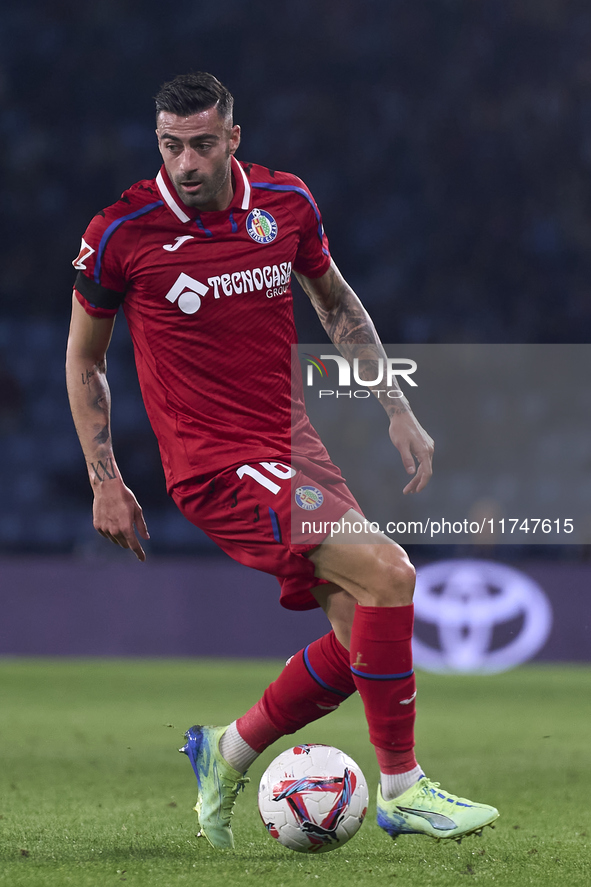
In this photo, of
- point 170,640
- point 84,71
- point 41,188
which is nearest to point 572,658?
point 170,640

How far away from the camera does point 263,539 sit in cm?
306

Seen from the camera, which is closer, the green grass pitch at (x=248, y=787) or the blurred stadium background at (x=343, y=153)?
the green grass pitch at (x=248, y=787)

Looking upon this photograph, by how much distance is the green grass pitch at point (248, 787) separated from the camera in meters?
2.84

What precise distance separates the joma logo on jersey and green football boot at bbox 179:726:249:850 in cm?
127

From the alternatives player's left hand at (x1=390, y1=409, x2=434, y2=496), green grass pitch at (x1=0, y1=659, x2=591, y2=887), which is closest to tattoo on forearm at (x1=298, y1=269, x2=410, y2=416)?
player's left hand at (x1=390, y1=409, x2=434, y2=496)

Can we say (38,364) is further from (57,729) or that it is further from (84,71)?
(57,729)

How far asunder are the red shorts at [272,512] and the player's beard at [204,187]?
0.72 m

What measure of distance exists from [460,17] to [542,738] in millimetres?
11525

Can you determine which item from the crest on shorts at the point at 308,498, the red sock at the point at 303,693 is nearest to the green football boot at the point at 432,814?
the red sock at the point at 303,693

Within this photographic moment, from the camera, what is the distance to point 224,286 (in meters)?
3.22

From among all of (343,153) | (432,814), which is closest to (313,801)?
(432,814)

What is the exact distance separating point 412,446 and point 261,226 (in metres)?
0.75

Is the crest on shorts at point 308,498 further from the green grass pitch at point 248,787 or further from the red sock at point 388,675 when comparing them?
the green grass pitch at point 248,787

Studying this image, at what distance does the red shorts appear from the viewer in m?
3.00
